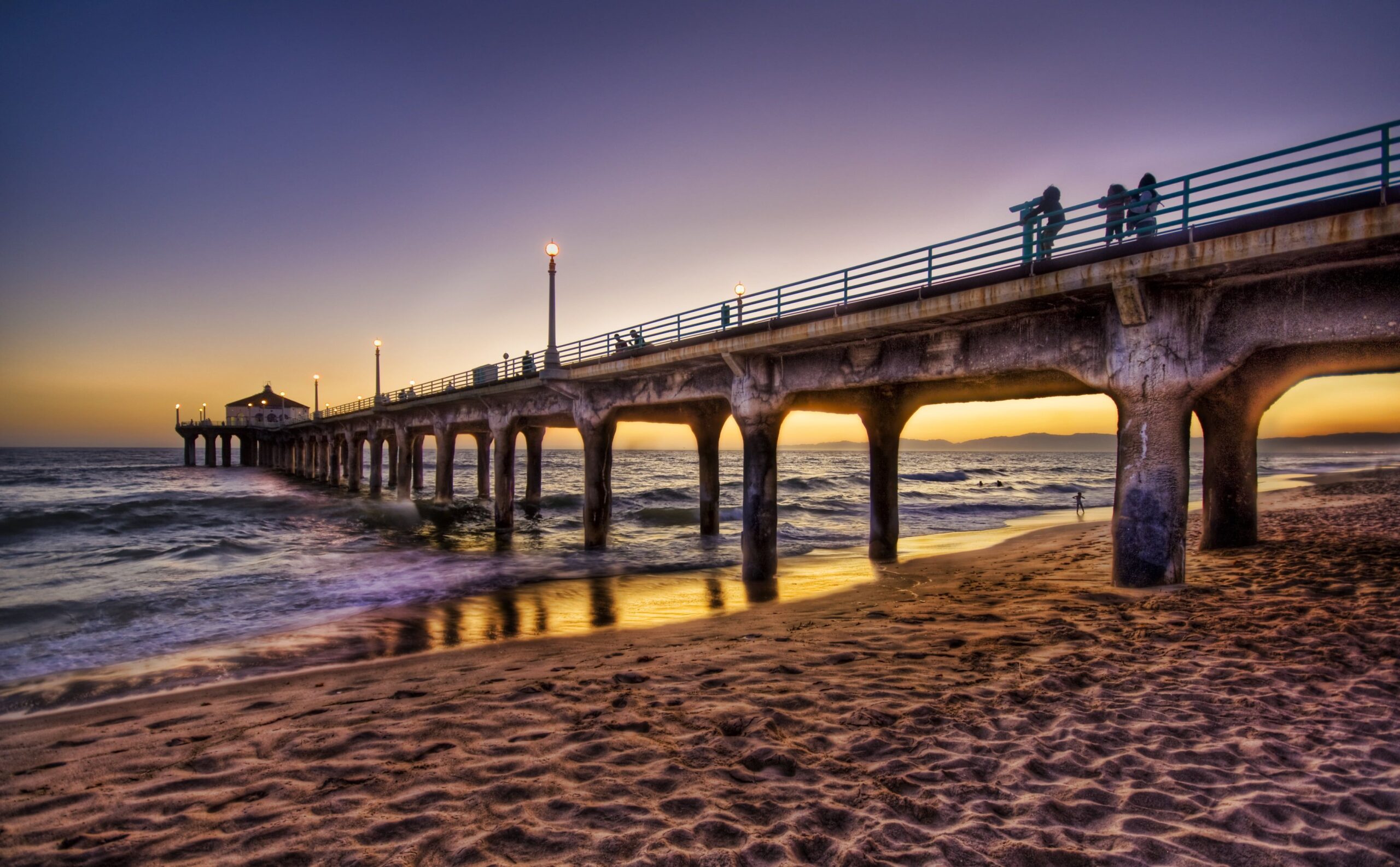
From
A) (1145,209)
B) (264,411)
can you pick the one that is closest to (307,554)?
(1145,209)

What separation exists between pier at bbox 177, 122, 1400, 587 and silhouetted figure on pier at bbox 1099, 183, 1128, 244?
0.14 metres

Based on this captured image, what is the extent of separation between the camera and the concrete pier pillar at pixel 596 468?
66.2 ft

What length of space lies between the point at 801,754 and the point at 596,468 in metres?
16.2

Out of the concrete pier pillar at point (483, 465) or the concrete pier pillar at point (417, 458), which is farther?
the concrete pier pillar at point (417, 458)

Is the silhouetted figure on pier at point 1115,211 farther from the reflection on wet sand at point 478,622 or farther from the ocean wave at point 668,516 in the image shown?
the ocean wave at point 668,516

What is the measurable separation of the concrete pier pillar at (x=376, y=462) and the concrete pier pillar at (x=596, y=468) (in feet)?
90.8

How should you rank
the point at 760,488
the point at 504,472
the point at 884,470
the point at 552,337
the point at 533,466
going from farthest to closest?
the point at 533,466
the point at 504,472
the point at 552,337
the point at 884,470
the point at 760,488

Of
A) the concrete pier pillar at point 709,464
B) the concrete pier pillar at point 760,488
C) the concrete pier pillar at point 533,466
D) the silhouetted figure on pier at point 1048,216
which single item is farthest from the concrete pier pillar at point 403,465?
the silhouetted figure on pier at point 1048,216

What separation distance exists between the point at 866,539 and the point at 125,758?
21.9 meters

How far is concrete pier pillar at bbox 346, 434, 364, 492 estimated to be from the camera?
4750 cm

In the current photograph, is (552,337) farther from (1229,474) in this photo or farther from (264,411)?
(264,411)

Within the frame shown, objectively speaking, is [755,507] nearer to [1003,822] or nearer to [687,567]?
[687,567]

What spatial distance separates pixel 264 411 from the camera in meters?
81.3

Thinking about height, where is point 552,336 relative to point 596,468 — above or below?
above
